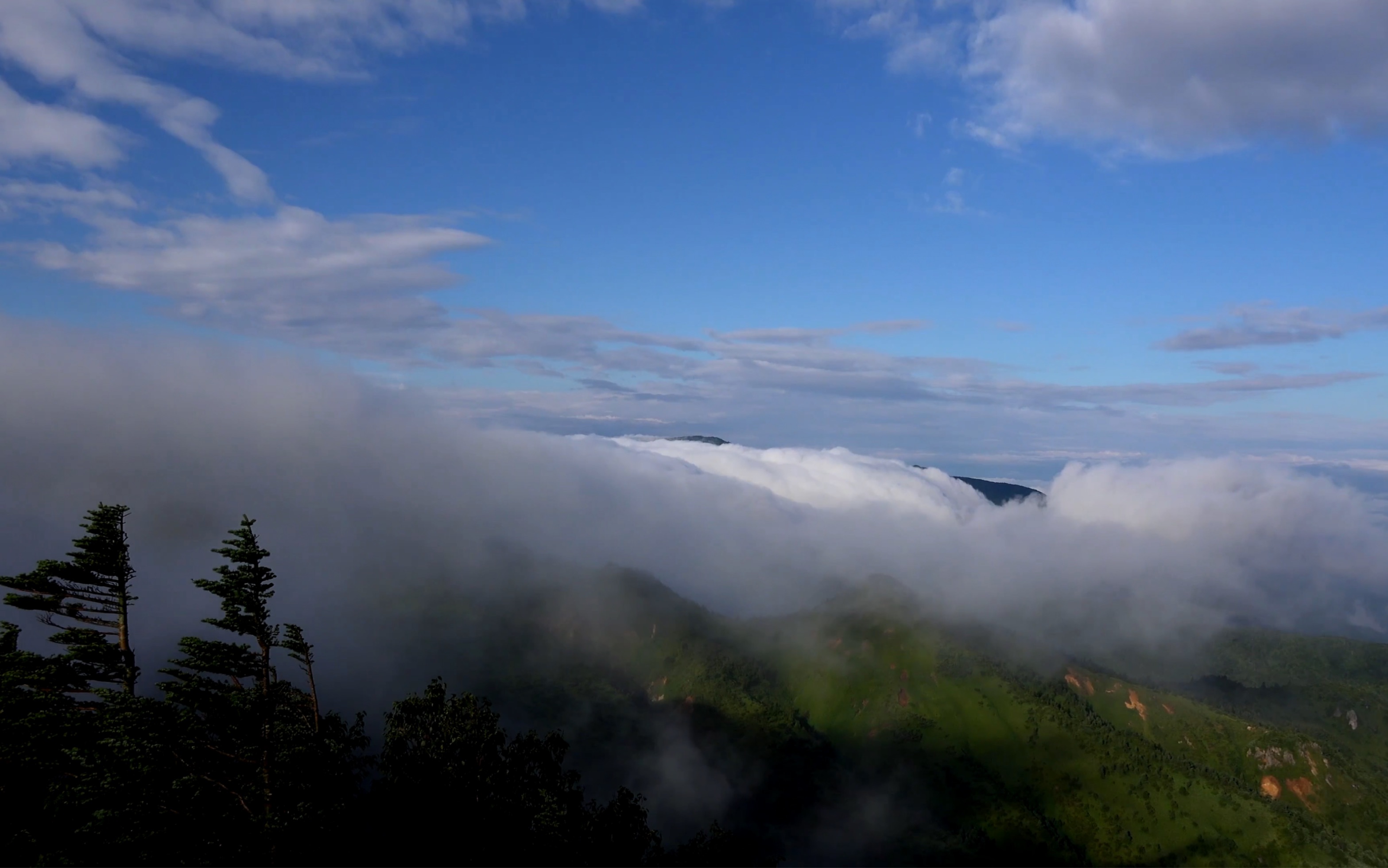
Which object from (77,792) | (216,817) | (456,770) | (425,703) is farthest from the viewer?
(425,703)

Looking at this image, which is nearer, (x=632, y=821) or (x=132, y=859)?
(x=132, y=859)

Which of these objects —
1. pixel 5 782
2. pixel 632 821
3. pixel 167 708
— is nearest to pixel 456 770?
pixel 632 821

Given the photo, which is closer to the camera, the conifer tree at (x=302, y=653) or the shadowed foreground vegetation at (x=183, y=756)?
the shadowed foreground vegetation at (x=183, y=756)

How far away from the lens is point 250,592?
50.0m

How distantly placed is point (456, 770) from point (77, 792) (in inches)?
1098

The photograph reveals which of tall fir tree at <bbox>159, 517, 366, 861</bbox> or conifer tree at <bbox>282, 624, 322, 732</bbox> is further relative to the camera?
conifer tree at <bbox>282, 624, 322, 732</bbox>

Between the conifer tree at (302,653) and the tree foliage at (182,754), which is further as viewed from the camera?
the conifer tree at (302,653)

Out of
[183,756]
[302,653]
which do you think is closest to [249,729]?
[183,756]

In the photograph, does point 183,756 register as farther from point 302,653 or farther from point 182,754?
point 302,653

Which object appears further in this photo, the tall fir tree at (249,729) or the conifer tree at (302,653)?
the conifer tree at (302,653)

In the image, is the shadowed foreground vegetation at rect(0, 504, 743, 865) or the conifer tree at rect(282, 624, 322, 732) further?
the conifer tree at rect(282, 624, 322, 732)

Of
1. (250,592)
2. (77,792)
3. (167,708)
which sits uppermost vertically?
(250,592)

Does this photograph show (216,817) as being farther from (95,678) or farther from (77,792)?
(95,678)

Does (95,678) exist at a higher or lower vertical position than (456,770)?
higher
